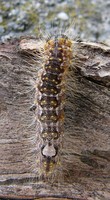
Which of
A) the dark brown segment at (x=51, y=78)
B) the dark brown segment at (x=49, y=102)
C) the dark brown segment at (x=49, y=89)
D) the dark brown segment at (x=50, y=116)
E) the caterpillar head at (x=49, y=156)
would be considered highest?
the dark brown segment at (x=51, y=78)

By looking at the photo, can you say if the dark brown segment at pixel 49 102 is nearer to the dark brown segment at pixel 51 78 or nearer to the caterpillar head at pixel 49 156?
the dark brown segment at pixel 51 78

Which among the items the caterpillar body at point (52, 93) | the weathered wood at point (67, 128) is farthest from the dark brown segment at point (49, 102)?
the weathered wood at point (67, 128)

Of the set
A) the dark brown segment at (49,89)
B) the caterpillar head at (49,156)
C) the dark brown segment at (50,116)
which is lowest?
the caterpillar head at (49,156)

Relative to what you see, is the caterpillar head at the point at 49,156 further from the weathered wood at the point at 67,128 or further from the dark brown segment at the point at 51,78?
the dark brown segment at the point at 51,78

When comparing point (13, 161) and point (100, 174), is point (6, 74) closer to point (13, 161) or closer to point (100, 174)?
point (13, 161)

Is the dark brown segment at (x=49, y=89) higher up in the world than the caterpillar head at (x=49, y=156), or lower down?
higher up

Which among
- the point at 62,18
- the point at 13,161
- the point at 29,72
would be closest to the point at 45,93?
the point at 29,72

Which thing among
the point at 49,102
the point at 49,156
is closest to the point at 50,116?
the point at 49,102

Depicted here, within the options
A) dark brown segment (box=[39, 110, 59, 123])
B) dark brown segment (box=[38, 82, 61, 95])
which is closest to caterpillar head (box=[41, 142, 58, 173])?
dark brown segment (box=[39, 110, 59, 123])
